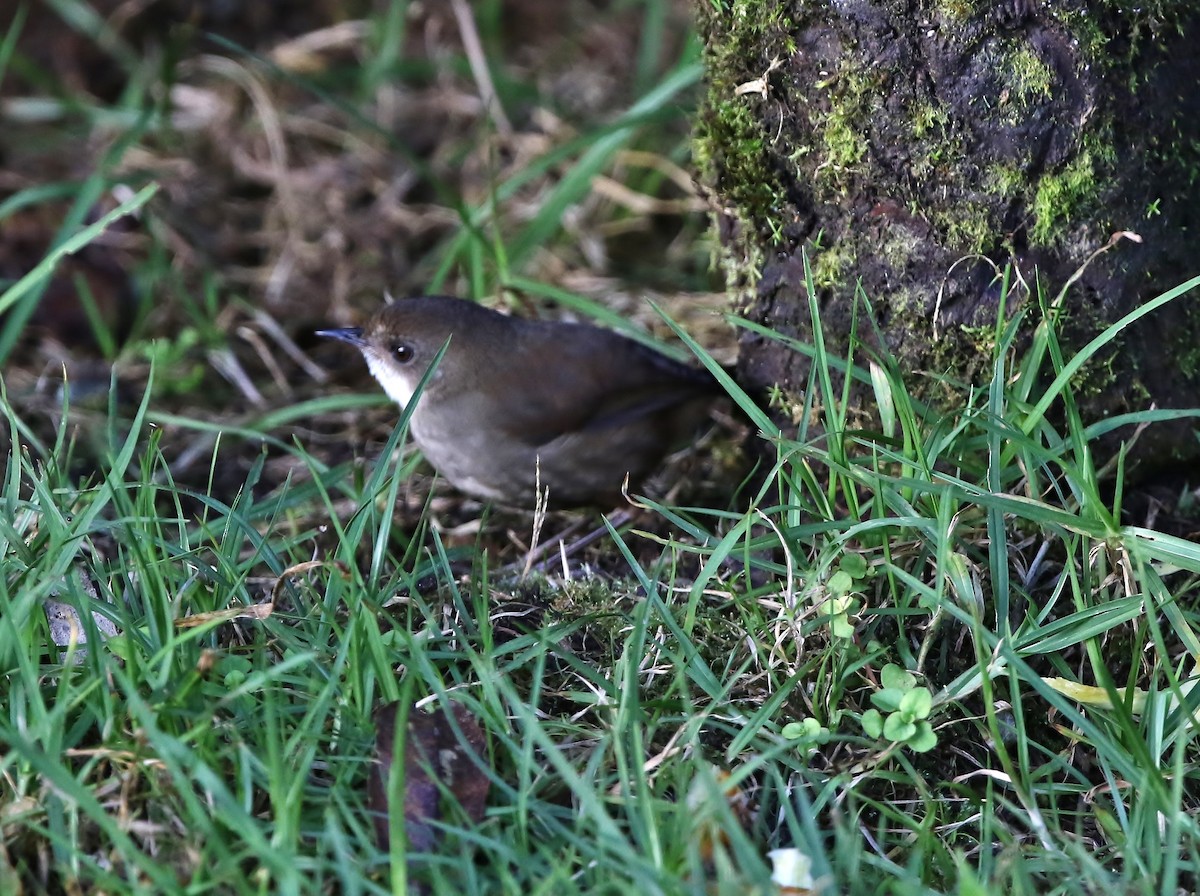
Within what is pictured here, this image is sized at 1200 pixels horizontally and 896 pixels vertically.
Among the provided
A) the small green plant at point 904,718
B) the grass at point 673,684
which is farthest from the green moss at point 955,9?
the small green plant at point 904,718

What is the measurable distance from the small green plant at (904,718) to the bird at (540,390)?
1.62 metres

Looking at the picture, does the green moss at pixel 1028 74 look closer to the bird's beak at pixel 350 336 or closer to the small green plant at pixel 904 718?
the small green plant at pixel 904 718

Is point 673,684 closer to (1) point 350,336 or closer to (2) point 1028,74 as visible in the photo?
(2) point 1028,74

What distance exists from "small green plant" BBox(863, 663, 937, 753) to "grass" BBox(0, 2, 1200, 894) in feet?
0.04

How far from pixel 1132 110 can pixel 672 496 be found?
188 centimetres

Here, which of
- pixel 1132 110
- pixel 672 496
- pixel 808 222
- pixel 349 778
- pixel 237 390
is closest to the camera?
pixel 349 778

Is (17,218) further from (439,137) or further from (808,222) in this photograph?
(808,222)

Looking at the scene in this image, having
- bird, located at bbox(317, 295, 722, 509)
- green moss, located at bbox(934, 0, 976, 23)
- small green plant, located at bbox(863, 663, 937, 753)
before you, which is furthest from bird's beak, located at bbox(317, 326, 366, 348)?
small green plant, located at bbox(863, 663, 937, 753)

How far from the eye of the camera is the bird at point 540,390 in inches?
165

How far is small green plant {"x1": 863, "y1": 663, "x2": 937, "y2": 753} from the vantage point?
2.73 metres

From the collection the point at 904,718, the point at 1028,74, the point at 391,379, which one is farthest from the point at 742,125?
the point at 904,718

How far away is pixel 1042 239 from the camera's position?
3.28 metres

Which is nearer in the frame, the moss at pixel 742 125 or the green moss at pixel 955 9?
the green moss at pixel 955 9

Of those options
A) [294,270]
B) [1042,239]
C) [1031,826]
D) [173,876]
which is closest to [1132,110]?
[1042,239]
